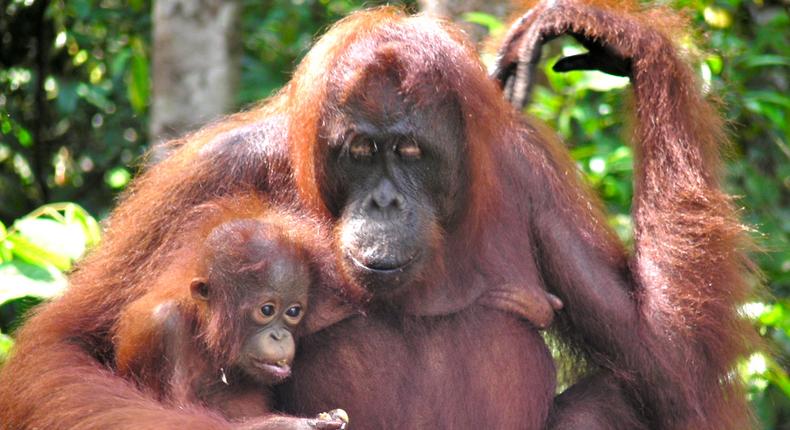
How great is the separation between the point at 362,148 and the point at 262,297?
0.58 m

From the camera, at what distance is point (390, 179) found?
3.62 meters

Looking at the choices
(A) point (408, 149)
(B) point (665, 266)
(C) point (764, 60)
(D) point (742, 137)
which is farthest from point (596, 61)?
(D) point (742, 137)

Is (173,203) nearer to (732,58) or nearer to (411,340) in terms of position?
(411,340)

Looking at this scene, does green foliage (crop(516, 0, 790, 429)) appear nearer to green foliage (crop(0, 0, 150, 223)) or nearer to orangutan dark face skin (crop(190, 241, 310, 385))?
orangutan dark face skin (crop(190, 241, 310, 385))

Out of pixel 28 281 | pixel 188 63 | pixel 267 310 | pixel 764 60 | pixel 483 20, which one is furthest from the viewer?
pixel 188 63

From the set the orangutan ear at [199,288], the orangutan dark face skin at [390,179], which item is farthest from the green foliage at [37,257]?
Result: the orangutan dark face skin at [390,179]

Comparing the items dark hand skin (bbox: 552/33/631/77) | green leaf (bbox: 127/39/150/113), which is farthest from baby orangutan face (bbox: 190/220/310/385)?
green leaf (bbox: 127/39/150/113)

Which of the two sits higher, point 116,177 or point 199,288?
point 199,288

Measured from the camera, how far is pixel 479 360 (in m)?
3.86

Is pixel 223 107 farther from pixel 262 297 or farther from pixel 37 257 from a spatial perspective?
pixel 262 297

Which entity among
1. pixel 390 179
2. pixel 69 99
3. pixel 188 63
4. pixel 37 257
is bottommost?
pixel 69 99

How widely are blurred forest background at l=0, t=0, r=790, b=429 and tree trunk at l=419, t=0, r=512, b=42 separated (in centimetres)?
1

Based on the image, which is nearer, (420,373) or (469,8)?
(420,373)

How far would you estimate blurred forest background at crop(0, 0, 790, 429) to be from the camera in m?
4.91
